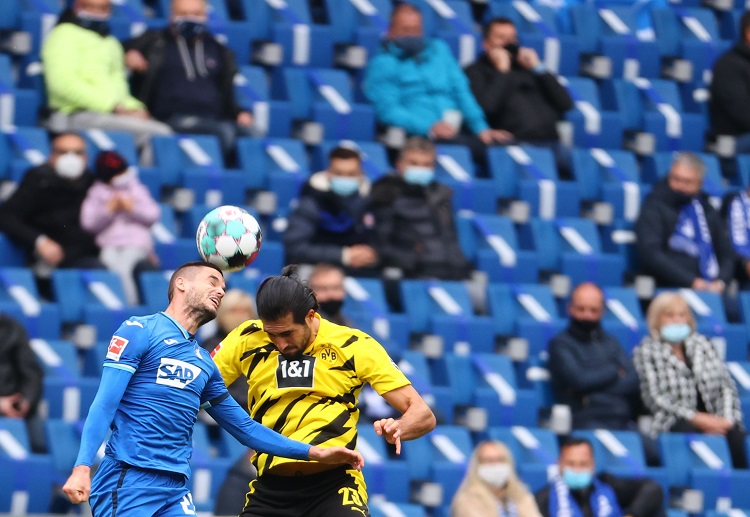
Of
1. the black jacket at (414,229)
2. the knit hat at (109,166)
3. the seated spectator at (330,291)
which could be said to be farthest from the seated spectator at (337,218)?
the knit hat at (109,166)

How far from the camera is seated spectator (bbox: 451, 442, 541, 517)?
9.62 metres

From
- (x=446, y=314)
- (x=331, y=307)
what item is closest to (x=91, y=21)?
(x=331, y=307)

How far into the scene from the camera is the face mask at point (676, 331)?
36.8ft

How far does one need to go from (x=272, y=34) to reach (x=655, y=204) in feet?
10.0

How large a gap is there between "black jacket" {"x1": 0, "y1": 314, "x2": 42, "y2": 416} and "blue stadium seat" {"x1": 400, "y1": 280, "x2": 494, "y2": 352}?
264cm

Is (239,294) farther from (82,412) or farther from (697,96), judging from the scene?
(697,96)

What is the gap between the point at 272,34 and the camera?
12.4 m

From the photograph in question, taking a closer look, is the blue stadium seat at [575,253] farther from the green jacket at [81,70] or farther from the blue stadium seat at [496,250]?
the green jacket at [81,70]

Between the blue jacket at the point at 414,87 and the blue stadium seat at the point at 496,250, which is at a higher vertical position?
the blue jacket at the point at 414,87

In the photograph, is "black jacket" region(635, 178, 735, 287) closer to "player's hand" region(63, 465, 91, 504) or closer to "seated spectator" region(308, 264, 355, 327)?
"seated spectator" region(308, 264, 355, 327)

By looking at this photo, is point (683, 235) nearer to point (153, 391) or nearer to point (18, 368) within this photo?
point (18, 368)

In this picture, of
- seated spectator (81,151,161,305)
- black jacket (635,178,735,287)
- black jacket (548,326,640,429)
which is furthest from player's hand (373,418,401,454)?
black jacket (635,178,735,287)

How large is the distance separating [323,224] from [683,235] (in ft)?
9.32

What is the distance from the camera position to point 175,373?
621cm
